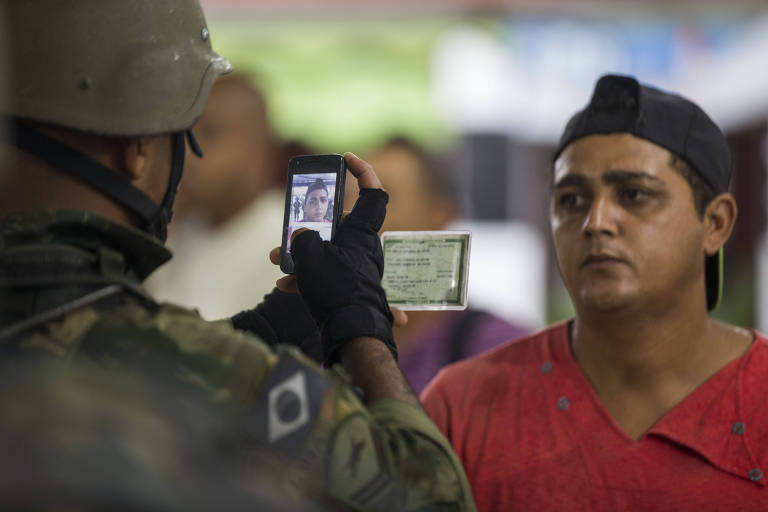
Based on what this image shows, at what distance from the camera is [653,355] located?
7.75 feet

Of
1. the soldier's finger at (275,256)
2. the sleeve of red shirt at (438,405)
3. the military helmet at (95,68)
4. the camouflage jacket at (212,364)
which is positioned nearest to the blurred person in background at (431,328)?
the sleeve of red shirt at (438,405)

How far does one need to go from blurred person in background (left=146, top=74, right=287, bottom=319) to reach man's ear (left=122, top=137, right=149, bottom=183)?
1719 mm

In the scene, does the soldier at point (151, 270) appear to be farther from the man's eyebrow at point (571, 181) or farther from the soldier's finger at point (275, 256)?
the man's eyebrow at point (571, 181)

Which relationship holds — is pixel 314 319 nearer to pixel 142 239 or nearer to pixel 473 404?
pixel 142 239

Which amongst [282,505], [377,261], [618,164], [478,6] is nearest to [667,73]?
[478,6]

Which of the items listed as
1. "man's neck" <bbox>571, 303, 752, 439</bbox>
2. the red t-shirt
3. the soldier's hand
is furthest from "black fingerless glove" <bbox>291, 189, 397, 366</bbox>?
"man's neck" <bbox>571, 303, 752, 439</bbox>

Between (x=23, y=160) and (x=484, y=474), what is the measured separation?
133 cm

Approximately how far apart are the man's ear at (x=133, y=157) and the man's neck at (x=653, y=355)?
129 cm

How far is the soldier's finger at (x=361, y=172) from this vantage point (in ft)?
5.57

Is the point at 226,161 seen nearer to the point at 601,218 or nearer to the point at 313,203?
the point at 601,218

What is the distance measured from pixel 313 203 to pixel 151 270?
13.6 inches

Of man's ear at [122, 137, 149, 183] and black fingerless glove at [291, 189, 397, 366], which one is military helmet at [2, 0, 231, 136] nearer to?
man's ear at [122, 137, 149, 183]

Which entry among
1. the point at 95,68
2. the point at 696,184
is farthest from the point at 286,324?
the point at 696,184

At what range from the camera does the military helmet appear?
144 centimetres
